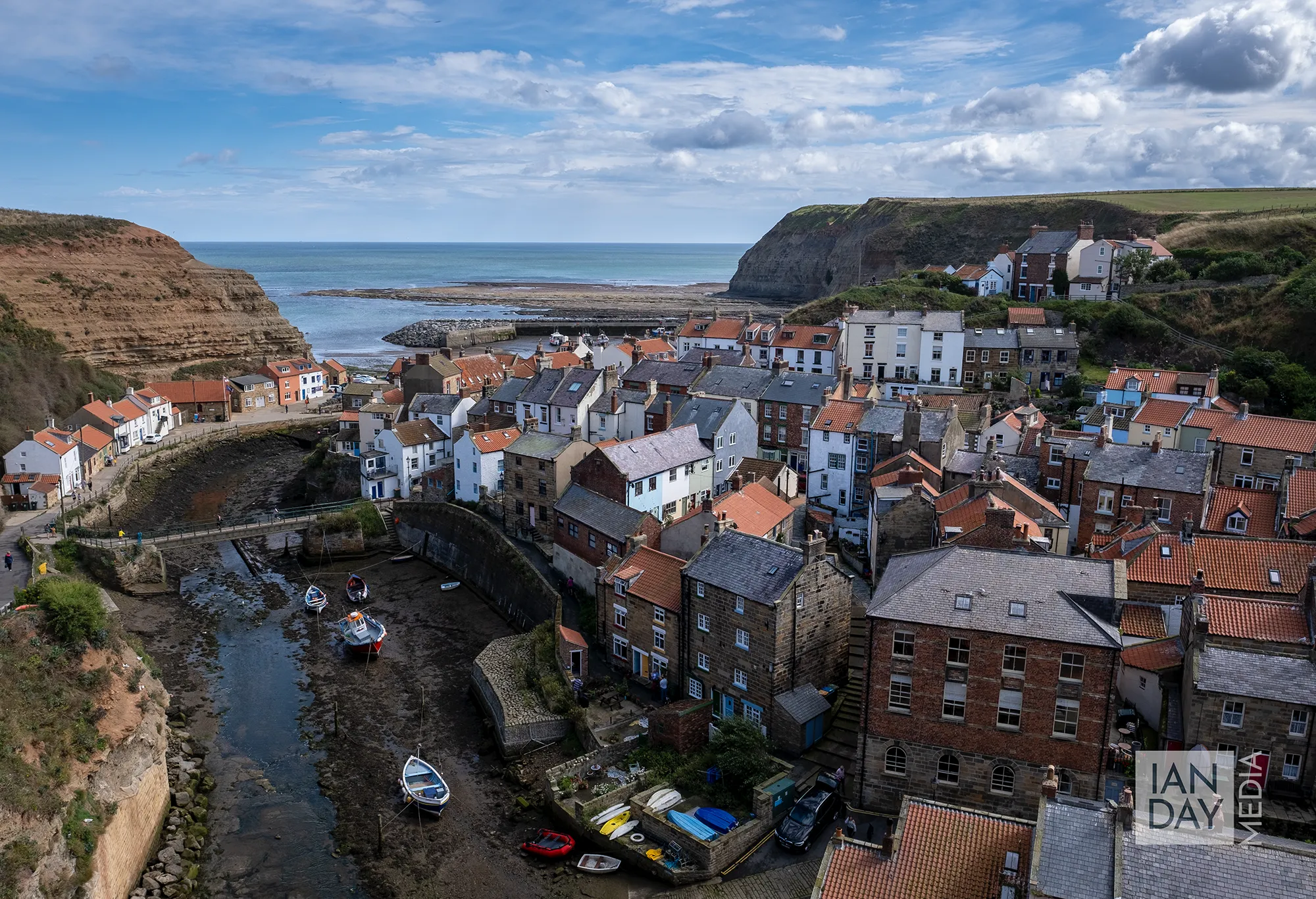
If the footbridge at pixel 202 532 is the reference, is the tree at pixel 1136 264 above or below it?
above

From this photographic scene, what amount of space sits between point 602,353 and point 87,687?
57.4m

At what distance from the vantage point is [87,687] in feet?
93.8

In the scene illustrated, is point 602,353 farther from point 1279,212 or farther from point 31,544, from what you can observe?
point 1279,212

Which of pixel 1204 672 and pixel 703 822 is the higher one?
pixel 1204 672

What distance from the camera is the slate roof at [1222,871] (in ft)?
50.8

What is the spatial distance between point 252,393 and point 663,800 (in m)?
74.7

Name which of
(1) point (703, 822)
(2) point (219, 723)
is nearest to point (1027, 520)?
(1) point (703, 822)

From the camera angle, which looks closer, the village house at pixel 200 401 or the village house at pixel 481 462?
the village house at pixel 481 462

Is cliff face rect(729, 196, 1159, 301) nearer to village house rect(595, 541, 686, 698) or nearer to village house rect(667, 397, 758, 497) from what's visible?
village house rect(667, 397, 758, 497)

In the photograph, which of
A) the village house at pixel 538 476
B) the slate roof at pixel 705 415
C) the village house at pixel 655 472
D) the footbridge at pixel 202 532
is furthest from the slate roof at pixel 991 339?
the footbridge at pixel 202 532

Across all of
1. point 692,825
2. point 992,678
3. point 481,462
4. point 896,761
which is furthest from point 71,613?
point 992,678

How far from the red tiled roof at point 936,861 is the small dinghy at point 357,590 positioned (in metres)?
34.5

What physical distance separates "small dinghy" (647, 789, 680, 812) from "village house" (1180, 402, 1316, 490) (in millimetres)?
32321

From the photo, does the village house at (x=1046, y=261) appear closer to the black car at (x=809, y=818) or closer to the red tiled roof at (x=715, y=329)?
the red tiled roof at (x=715, y=329)
